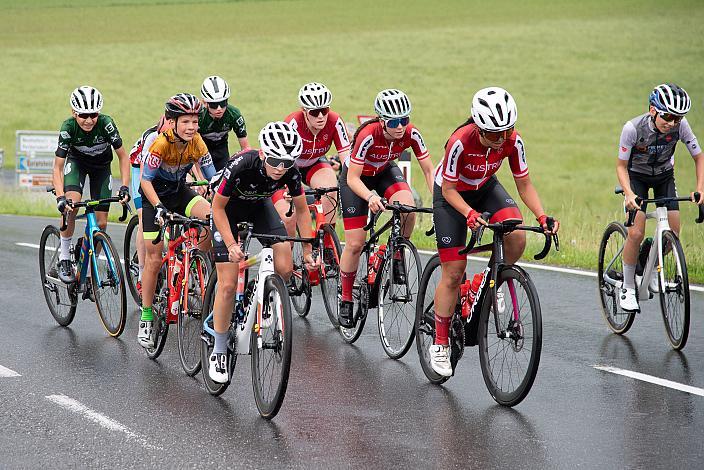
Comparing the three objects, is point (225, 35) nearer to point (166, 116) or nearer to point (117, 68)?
point (117, 68)

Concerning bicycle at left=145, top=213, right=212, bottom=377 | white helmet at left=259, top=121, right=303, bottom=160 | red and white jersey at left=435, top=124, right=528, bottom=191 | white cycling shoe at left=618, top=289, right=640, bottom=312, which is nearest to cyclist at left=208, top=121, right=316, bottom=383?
white helmet at left=259, top=121, right=303, bottom=160

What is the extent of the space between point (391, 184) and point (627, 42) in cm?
4631

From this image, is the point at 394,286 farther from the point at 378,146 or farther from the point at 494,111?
the point at 494,111

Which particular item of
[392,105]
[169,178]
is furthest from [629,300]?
[169,178]

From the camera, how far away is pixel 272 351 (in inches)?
289

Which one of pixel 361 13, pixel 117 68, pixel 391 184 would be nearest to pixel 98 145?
pixel 391 184

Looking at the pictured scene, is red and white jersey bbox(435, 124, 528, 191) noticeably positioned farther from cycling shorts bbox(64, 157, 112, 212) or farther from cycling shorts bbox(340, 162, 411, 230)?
cycling shorts bbox(64, 157, 112, 212)

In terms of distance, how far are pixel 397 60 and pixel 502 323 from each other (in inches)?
1869

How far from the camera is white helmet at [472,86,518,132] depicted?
7410mm

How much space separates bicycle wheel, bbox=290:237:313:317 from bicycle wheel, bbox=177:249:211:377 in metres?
1.85

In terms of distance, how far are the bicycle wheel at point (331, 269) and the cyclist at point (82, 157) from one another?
191cm

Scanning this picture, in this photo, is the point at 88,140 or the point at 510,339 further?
the point at 88,140

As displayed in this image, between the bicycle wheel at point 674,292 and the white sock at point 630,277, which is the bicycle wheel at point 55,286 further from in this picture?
the bicycle wheel at point 674,292

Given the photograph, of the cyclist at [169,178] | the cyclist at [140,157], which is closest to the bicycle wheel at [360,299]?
the cyclist at [169,178]
